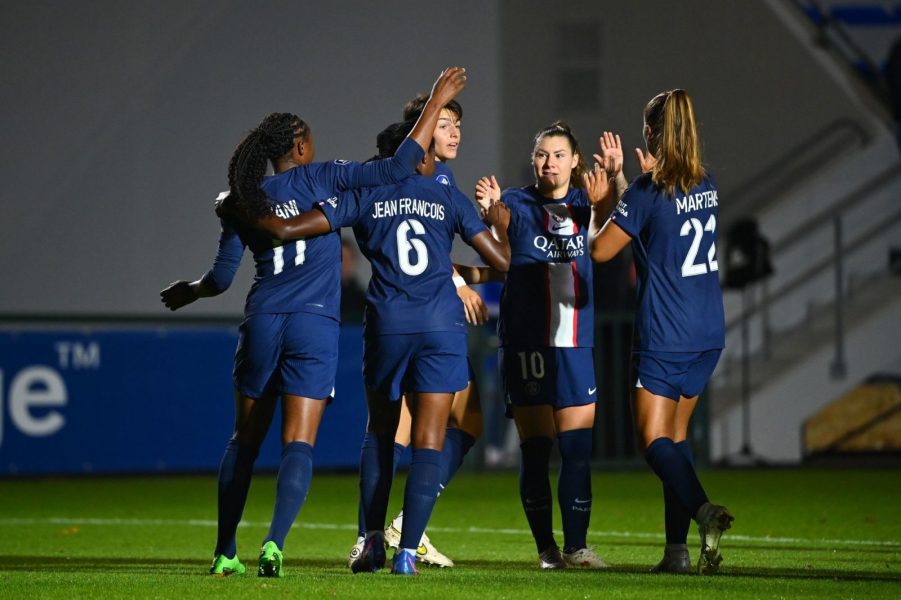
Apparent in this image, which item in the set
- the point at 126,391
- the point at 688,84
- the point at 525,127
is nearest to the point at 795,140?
the point at 688,84

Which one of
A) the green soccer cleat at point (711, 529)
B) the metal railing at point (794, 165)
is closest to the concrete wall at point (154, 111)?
the metal railing at point (794, 165)

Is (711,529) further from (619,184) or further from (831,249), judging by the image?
(831,249)

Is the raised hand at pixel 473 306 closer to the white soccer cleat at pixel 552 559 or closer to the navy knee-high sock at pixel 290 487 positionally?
the navy knee-high sock at pixel 290 487

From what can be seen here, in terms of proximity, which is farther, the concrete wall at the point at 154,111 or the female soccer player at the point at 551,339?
the concrete wall at the point at 154,111

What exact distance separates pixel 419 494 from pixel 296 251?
3.55ft

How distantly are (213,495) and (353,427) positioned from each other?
201cm

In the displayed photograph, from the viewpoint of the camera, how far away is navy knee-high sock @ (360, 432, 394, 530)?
651 centimetres

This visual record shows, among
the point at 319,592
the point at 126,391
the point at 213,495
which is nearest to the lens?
the point at 319,592

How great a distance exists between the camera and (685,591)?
18.8 ft

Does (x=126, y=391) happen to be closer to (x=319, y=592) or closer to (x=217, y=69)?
(x=217, y=69)

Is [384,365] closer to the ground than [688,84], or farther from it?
closer to the ground

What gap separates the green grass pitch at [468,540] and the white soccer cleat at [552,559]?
0.06 meters

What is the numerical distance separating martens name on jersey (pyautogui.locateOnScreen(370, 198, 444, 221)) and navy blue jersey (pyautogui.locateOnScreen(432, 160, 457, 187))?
0.16 metres

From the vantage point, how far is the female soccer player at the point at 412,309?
632 cm
